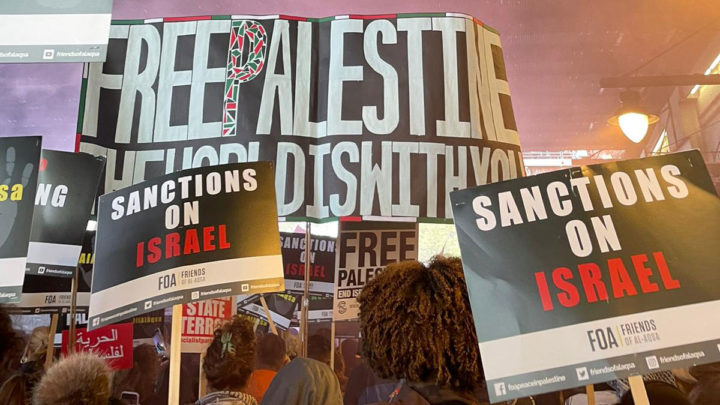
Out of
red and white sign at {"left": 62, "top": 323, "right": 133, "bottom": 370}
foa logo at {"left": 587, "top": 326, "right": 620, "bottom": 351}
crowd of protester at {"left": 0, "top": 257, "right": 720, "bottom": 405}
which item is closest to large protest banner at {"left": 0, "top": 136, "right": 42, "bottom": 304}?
crowd of protester at {"left": 0, "top": 257, "right": 720, "bottom": 405}

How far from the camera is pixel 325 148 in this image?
333 centimetres

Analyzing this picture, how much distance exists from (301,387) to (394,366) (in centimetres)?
97

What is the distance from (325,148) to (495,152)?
98 cm

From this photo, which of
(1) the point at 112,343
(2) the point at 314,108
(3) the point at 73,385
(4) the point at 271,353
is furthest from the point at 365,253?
(3) the point at 73,385

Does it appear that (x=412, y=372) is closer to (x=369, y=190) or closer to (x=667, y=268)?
(x=667, y=268)

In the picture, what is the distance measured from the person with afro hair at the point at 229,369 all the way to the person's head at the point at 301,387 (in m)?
0.38

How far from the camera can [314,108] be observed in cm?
343

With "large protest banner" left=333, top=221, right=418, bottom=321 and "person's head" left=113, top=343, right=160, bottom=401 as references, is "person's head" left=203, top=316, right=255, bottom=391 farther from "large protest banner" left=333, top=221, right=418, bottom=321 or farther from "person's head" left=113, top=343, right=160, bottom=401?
"large protest banner" left=333, top=221, right=418, bottom=321

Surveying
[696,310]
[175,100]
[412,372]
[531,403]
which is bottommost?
[531,403]

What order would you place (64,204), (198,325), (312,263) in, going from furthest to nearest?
1. (312,263)
2. (198,325)
3. (64,204)

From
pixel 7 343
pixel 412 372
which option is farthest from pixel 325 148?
pixel 412 372

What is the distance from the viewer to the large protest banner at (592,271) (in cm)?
127

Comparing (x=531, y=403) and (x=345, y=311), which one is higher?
(x=345, y=311)

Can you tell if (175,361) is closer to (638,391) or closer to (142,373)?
(638,391)
